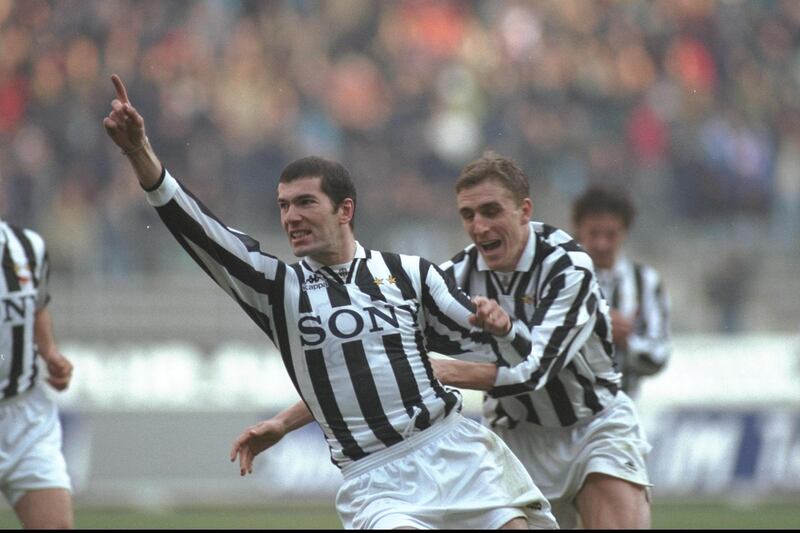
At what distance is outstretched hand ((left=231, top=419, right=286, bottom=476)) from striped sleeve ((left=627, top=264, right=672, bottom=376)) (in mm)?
3091

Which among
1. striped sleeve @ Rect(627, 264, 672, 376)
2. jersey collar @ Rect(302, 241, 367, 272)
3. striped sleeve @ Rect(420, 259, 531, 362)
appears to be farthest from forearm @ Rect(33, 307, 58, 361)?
striped sleeve @ Rect(627, 264, 672, 376)

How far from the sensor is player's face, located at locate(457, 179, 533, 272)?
218 inches

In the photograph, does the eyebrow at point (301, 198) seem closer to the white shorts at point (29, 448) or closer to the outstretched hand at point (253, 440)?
the outstretched hand at point (253, 440)

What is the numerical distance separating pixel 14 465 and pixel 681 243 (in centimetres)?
1049

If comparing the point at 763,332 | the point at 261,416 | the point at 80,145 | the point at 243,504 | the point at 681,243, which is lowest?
the point at 243,504

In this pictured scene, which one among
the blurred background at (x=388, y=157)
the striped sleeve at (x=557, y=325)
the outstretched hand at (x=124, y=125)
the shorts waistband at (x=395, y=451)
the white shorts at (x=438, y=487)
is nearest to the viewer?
the outstretched hand at (x=124, y=125)

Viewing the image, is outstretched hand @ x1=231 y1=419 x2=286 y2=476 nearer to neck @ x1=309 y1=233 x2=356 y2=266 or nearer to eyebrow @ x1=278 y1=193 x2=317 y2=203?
neck @ x1=309 y1=233 x2=356 y2=266

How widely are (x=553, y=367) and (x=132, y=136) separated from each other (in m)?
2.01

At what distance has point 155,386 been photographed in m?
13.0

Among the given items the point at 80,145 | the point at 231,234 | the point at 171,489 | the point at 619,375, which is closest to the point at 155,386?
the point at 171,489

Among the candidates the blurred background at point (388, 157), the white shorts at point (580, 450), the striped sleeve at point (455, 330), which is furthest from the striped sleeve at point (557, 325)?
the blurred background at point (388, 157)

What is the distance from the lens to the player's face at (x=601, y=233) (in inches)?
291

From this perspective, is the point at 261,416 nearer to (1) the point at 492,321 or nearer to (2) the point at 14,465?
(2) the point at 14,465

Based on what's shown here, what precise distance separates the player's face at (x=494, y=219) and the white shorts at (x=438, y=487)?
2.90ft
